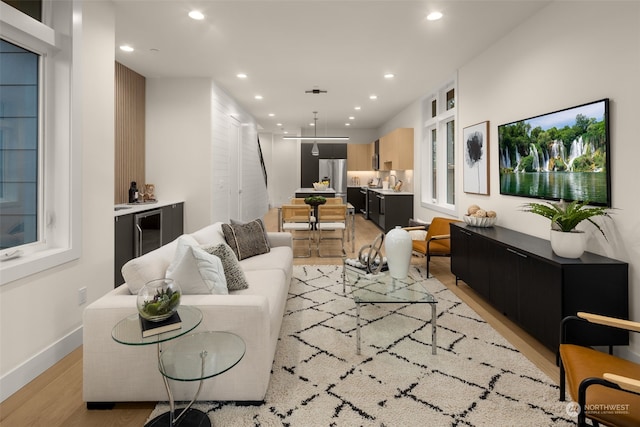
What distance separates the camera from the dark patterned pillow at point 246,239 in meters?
3.56

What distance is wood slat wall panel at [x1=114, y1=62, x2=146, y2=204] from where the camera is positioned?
4.72 metres

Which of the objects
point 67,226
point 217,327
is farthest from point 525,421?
point 67,226

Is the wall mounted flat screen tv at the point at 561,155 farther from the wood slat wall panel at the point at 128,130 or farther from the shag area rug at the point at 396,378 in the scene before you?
the wood slat wall panel at the point at 128,130

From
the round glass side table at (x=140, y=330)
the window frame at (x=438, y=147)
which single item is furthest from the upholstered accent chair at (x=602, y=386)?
the window frame at (x=438, y=147)

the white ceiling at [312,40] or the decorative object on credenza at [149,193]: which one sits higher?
the white ceiling at [312,40]

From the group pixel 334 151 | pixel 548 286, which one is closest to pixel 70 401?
pixel 548 286

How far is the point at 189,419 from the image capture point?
1.79 metres

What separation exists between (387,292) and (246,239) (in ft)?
5.24

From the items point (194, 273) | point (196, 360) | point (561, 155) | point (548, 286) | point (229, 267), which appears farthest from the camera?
point (561, 155)

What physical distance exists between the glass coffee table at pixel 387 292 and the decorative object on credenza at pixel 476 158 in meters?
2.06

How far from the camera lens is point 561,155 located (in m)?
3.04

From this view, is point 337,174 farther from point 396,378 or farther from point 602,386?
point 602,386

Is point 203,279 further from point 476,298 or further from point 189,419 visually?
point 476,298

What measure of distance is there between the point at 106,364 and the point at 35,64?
2.11m
